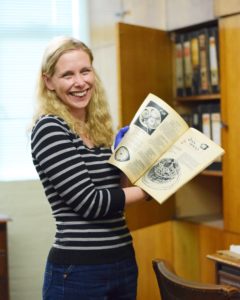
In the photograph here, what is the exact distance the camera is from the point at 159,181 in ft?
4.68

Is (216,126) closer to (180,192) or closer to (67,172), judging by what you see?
(180,192)

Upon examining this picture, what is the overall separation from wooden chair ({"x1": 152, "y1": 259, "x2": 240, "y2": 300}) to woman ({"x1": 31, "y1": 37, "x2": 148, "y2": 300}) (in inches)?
8.4

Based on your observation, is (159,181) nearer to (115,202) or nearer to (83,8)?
(115,202)

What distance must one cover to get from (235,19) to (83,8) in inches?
46.0

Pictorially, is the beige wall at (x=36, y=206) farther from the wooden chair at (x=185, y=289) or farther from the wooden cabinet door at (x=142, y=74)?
the wooden chair at (x=185, y=289)

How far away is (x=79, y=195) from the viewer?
1336 mm

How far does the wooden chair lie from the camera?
104 cm

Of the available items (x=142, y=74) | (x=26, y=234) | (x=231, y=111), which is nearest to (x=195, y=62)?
(x=142, y=74)

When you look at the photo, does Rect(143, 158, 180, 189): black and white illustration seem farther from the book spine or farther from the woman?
the book spine

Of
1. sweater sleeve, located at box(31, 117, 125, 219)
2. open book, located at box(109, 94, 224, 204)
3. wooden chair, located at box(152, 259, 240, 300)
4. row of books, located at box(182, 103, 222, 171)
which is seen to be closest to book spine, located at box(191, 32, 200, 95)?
row of books, located at box(182, 103, 222, 171)

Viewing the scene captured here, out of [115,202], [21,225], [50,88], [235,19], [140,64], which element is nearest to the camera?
[115,202]

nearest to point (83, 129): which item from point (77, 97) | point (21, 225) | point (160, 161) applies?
point (77, 97)

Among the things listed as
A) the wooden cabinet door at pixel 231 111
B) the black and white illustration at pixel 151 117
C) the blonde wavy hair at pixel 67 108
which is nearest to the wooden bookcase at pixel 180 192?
the wooden cabinet door at pixel 231 111

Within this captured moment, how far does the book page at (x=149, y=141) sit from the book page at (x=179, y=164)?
0.8 inches
